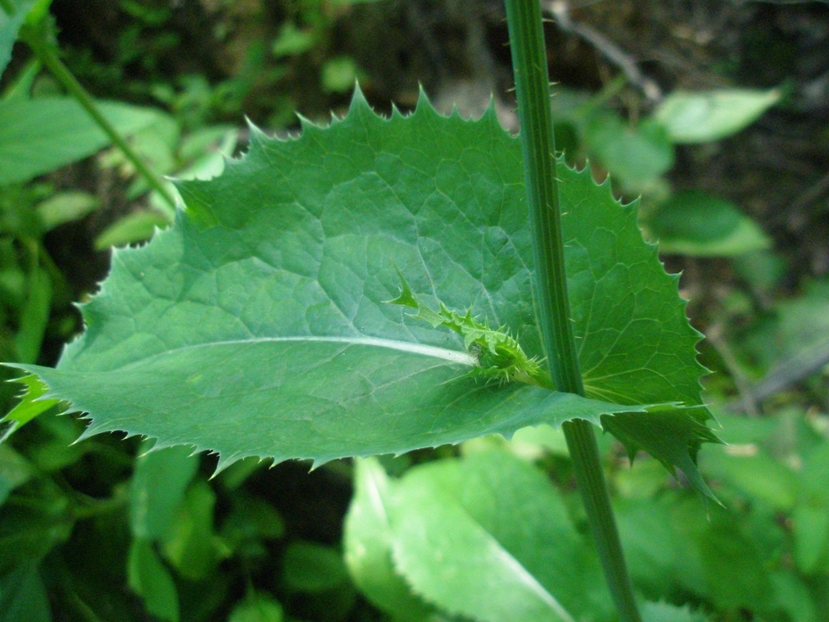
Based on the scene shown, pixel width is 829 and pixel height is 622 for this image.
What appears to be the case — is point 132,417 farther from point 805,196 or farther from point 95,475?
point 805,196

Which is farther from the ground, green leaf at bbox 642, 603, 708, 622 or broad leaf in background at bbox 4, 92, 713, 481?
broad leaf in background at bbox 4, 92, 713, 481

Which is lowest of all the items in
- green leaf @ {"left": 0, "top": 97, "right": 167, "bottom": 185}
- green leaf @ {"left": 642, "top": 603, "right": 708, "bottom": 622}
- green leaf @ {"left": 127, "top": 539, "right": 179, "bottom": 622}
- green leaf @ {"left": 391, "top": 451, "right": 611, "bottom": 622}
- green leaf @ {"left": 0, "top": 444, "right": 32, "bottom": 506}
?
green leaf @ {"left": 391, "top": 451, "right": 611, "bottom": 622}

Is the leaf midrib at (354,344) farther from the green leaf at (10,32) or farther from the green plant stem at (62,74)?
the green plant stem at (62,74)

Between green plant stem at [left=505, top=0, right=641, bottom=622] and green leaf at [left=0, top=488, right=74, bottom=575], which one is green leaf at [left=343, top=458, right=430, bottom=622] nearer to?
green leaf at [left=0, top=488, right=74, bottom=575]

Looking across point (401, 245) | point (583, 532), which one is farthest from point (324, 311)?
point (583, 532)

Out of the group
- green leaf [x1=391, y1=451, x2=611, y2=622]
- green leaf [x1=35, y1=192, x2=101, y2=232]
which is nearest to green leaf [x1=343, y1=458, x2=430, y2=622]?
green leaf [x1=391, y1=451, x2=611, y2=622]

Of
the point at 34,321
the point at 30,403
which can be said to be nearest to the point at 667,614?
the point at 30,403
